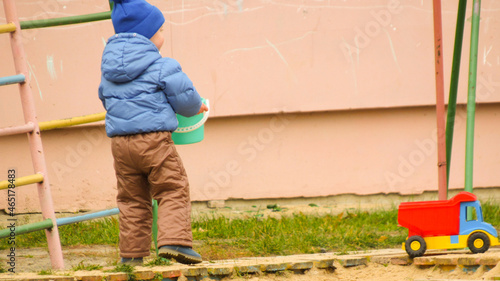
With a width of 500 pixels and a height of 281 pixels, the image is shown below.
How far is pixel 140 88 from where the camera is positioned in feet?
10.2

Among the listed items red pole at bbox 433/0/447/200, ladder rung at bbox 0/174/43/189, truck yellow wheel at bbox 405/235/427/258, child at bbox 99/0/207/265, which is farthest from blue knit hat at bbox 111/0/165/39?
truck yellow wheel at bbox 405/235/427/258

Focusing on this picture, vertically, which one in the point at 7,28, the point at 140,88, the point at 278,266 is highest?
the point at 7,28

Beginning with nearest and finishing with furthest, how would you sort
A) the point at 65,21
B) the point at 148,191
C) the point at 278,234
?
the point at 148,191
the point at 65,21
the point at 278,234

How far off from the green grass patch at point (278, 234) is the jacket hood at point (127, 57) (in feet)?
4.41

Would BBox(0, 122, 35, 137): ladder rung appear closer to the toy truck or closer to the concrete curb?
the concrete curb

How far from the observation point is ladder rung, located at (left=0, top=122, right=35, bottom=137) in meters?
3.39

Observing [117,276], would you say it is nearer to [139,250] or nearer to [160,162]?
[139,250]

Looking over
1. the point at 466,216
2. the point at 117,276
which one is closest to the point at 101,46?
the point at 117,276

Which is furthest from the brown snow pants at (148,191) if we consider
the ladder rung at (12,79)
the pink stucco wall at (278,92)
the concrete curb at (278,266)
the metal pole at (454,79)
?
the pink stucco wall at (278,92)

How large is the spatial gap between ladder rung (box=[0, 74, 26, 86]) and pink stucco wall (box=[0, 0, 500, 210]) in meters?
1.50

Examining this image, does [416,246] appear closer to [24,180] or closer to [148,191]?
[148,191]

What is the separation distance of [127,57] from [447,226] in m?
1.72

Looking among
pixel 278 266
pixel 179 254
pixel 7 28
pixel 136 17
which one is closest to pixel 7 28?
pixel 7 28

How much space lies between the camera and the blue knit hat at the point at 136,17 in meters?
3.18
